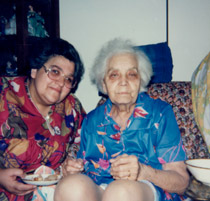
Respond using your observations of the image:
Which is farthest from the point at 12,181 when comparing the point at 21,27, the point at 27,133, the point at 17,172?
the point at 21,27

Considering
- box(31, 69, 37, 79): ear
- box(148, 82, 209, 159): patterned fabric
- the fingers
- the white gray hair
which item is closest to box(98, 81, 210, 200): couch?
box(148, 82, 209, 159): patterned fabric

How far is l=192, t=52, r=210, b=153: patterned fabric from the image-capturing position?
1398mm

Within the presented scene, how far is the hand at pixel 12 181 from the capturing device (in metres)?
1.32

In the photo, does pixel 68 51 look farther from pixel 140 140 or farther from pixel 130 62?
pixel 140 140

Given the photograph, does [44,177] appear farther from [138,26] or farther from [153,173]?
[138,26]

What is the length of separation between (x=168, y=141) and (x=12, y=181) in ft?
3.09

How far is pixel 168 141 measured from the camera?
1267mm

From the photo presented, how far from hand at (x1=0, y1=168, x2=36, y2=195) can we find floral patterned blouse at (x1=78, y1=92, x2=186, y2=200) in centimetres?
39

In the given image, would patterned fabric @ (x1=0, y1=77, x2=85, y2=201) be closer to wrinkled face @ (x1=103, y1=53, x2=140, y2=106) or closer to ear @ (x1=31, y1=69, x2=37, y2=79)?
ear @ (x1=31, y1=69, x2=37, y2=79)

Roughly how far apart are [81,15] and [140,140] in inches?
60.3

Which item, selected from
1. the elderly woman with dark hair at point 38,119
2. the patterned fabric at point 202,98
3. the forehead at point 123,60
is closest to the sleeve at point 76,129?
the elderly woman with dark hair at point 38,119

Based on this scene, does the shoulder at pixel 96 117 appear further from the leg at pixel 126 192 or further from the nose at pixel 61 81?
the leg at pixel 126 192

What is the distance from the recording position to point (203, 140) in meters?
1.52

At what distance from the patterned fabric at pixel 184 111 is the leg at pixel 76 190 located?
74cm
